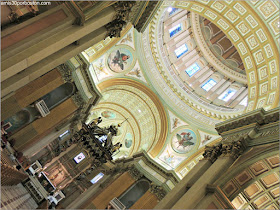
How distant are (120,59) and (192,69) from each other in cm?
694

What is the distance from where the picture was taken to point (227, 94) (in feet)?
73.5

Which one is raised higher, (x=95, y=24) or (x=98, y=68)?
(x=98, y=68)

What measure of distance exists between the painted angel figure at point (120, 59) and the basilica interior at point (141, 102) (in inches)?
6.0

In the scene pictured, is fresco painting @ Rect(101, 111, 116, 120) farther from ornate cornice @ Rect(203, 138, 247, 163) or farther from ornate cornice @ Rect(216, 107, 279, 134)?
ornate cornice @ Rect(203, 138, 247, 163)

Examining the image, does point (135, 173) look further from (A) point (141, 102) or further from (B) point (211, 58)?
(B) point (211, 58)

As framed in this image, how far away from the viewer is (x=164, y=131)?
67.9 feet

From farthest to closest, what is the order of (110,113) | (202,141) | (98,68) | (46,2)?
(110,113) < (202,141) < (98,68) < (46,2)

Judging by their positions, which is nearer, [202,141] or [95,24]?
[95,24]

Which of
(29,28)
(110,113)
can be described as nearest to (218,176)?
(29,28)

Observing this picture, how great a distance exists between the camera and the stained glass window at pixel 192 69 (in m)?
22.3

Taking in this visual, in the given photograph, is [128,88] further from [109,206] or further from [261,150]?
[261,150]

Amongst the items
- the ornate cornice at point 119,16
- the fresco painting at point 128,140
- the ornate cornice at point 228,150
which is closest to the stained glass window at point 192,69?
the fresco painting at point 128,140

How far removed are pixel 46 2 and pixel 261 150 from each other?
844cm

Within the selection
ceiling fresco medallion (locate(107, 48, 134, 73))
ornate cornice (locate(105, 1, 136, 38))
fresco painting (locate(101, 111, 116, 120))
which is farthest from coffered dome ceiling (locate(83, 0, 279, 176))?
ornate cornice (locate(105, 1, 136, 38))
